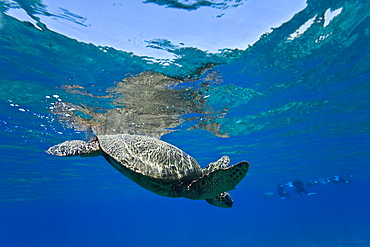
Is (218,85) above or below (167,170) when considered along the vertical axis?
above

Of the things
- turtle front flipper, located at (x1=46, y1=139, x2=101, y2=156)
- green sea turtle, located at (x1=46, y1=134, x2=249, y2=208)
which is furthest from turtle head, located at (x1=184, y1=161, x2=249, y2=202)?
turtle front flipper, located at (x1=46, y1=139, x2=101, y2=156)

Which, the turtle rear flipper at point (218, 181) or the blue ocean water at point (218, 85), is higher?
the blue ocean water at point (218, 85)

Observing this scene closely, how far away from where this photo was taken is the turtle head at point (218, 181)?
146 inches

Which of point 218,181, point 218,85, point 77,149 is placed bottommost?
point 218,181

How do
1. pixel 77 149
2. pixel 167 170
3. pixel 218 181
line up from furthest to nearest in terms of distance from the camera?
pixel 77 149, pixel 167 170, pixel 218 181

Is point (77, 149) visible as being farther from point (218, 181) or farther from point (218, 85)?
point (218, 85)

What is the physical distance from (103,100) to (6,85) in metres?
4.51

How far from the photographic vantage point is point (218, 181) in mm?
3988

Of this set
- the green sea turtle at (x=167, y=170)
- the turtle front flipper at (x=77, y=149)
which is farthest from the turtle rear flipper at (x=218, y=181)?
the turtle front flipper at (x=77, y=149)

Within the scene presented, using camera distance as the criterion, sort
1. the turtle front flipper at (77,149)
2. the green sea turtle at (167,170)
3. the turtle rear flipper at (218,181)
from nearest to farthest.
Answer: the turtle rear flipper at (218,181) < the green sea turtle at (167,170) < the turtle front flipper at (77,149)

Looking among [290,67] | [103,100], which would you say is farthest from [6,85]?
[290,67]

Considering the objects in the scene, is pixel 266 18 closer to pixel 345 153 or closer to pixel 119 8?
pixel 119 8

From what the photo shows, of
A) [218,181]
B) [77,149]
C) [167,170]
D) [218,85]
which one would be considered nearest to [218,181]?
[218,181]

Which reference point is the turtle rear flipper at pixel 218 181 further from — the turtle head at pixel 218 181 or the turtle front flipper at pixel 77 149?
the turtle front flipper at pixel 77 149
